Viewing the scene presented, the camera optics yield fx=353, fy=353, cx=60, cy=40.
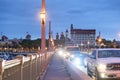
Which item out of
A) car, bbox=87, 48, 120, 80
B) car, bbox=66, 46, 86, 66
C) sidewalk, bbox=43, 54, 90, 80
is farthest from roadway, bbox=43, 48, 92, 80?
car, bbox=66, 46, 86, 66

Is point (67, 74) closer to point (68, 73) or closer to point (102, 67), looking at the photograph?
point (68, 73)

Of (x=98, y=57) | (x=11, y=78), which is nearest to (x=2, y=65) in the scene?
(x=11, y=78)

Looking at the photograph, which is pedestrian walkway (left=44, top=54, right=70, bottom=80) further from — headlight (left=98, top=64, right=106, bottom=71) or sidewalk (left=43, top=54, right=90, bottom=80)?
headlight (left=98, top=64, right=106, bottom=71)

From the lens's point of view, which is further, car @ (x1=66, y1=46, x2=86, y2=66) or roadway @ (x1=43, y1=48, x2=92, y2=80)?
car @ (x1=66, y1=46, x2=86, y2=66)

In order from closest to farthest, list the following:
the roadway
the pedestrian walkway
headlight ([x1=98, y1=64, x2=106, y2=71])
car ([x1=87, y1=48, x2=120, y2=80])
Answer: the roadway < car ([x1=87, y1=48, x2=120, y2=80]) < headlight ([x1=98, y1=64, x2=106, y2=71]) < the pedestrian walkway

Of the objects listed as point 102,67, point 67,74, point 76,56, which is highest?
point 76,56

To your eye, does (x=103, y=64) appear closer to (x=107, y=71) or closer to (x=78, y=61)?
(x=107, y=71)

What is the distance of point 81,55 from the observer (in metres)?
47.4

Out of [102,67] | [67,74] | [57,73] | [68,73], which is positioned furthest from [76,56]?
[102,67]

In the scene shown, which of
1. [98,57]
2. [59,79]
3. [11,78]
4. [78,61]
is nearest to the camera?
[11,78]

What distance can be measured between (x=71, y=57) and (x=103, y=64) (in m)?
30.1

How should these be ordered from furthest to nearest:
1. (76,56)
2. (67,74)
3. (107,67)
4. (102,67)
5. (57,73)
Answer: (76,56), (57,73), (67,74), (102,67), (107,67)

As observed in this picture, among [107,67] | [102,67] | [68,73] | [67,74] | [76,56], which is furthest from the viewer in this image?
[76,56]

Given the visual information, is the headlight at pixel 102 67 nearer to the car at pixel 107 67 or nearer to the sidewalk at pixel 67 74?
the car at pixel 107 67
